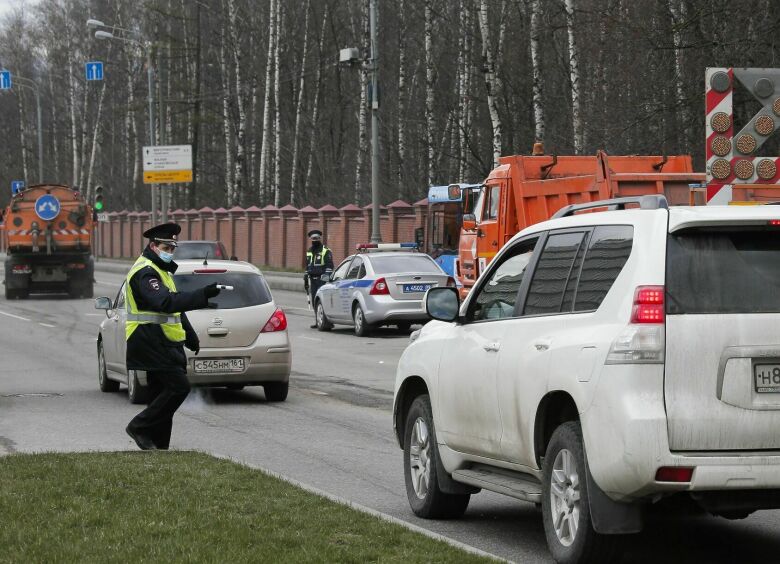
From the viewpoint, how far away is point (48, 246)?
41.9 meters

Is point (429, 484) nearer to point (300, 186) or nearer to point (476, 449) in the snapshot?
point (476, 449)

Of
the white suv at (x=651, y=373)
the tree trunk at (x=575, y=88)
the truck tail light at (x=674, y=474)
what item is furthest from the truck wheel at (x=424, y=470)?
the tree trunk at (x=575, y=88)

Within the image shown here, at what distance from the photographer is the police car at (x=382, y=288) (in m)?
26.9

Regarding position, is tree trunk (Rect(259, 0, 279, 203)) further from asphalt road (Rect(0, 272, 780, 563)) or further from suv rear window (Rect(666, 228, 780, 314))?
suv rear window (Rect(666, 228, 780, 314))

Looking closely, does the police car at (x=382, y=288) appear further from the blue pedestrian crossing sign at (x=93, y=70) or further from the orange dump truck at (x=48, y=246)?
the blue pedestrian crossing sign at (x=93, y=70)

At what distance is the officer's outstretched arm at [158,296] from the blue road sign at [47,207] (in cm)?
3095

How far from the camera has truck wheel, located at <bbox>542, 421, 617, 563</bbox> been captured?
A: 282 inches

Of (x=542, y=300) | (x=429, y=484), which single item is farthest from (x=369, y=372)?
(x=542, y=300)

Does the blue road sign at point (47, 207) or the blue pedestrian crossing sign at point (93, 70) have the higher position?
the blue pedestrian crossing sign at point (93, 70)

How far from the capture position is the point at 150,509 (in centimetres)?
855

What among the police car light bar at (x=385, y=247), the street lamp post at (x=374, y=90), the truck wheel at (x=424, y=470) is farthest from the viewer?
the street lamp post at (x=374, y=90)

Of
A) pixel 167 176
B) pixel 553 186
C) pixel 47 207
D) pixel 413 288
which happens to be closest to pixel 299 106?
pixel 167 176

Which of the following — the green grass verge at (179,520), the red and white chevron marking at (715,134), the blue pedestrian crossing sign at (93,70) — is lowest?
the green grass verge at (179,520)

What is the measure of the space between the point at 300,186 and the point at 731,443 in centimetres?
6831
